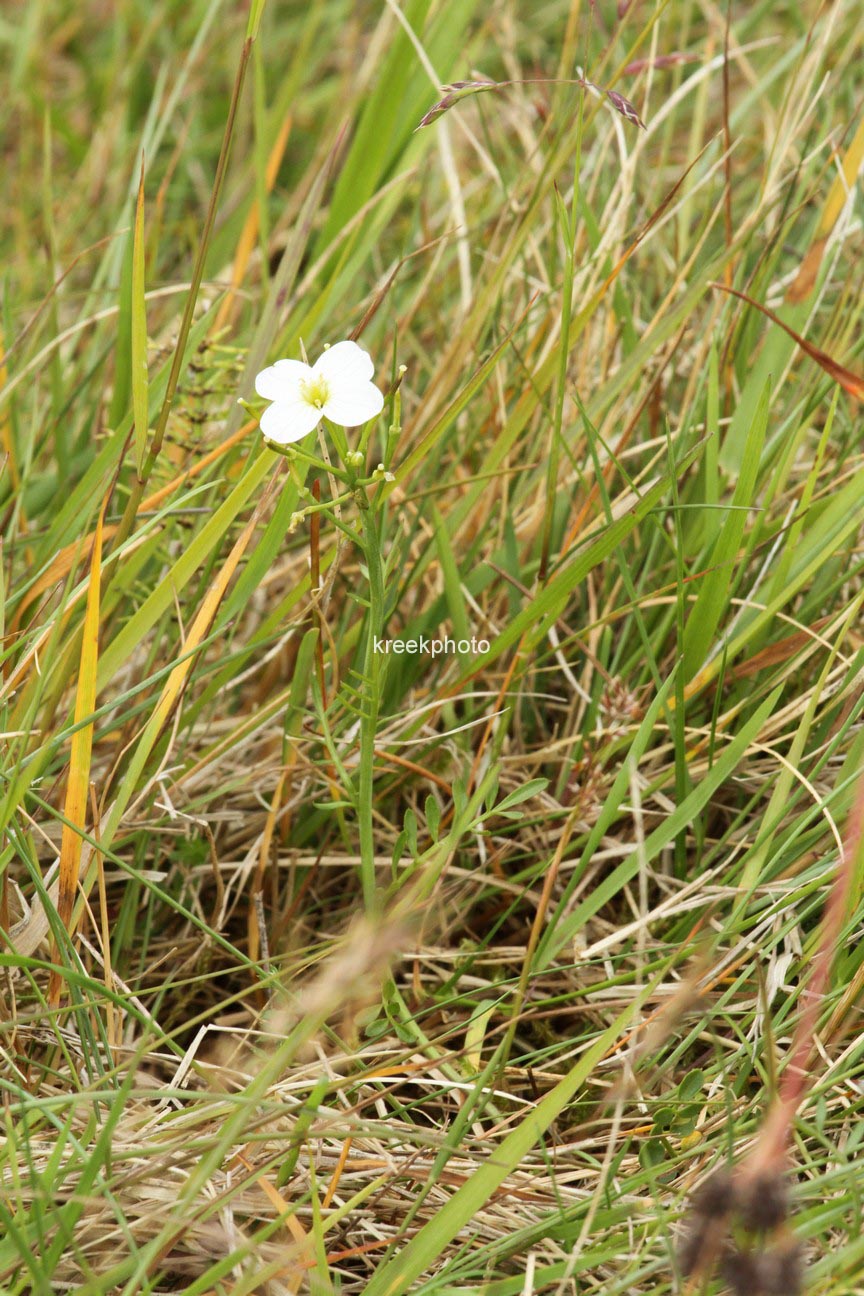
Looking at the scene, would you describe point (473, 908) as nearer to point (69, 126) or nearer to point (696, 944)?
point (696, 944)

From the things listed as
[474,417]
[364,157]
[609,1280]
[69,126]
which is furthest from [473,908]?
[69,126]

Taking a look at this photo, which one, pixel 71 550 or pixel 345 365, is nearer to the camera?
pixel 345 365

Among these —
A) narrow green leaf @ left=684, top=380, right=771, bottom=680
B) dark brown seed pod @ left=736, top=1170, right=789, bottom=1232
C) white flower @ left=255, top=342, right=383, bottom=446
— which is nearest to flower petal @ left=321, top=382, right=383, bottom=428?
white flower @ left=255, top=342, right=383, bottom=446

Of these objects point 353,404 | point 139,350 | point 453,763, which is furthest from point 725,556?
point 139,350

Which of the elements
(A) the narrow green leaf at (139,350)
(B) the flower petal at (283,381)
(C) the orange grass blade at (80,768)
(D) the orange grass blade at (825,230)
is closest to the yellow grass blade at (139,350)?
(A) the narrow green leaf at (139,350)

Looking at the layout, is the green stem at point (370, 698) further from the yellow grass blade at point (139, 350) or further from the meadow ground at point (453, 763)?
the yellow grass blade at point (139, 350)

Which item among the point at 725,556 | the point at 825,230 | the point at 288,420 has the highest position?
the point at 825,230

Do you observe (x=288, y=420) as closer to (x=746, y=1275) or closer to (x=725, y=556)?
(x=725, y=556)
